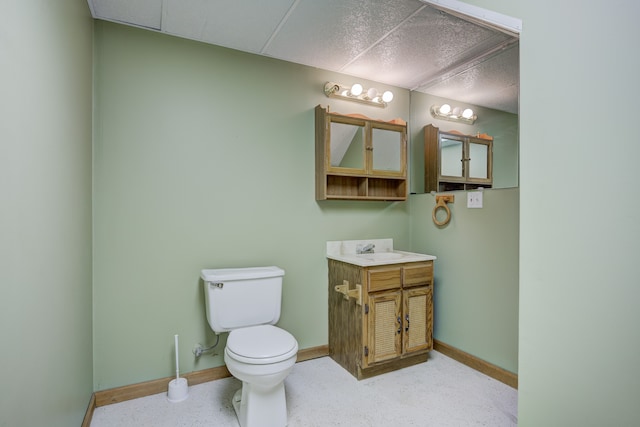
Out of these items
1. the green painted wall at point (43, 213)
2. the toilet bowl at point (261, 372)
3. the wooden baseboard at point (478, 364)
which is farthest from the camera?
the wooden baseboard at point (478, 364)

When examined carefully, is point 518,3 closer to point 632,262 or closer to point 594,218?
point 594,218

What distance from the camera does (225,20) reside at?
192 cm

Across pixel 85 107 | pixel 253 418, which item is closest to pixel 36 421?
pixel 253 418

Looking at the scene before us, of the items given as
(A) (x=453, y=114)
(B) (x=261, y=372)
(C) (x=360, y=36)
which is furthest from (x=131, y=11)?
(A) (x=453, y=114)

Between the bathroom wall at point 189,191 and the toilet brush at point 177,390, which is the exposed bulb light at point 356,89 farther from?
the toilet brush at point 177,390

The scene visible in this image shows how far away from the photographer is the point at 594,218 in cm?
110

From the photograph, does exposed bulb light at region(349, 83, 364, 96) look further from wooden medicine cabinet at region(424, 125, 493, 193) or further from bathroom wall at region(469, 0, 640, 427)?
bathroom wall at region(469, 0, 640, 427)

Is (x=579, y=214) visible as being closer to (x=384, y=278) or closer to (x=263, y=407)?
(x=384, y=278)

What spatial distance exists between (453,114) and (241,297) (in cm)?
212

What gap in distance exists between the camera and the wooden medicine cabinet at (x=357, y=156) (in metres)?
2.42

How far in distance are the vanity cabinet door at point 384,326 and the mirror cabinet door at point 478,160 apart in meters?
1.03

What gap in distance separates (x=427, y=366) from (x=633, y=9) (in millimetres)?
2236

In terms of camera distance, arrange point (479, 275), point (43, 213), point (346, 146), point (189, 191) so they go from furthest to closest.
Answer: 1. point (346, 146)
2. point (479, 275)
3. point (189, 191)
4. point (43, 213)

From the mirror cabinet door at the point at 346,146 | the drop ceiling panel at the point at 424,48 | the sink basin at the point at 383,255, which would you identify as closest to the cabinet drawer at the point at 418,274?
the sink basin at the point at 383,255
